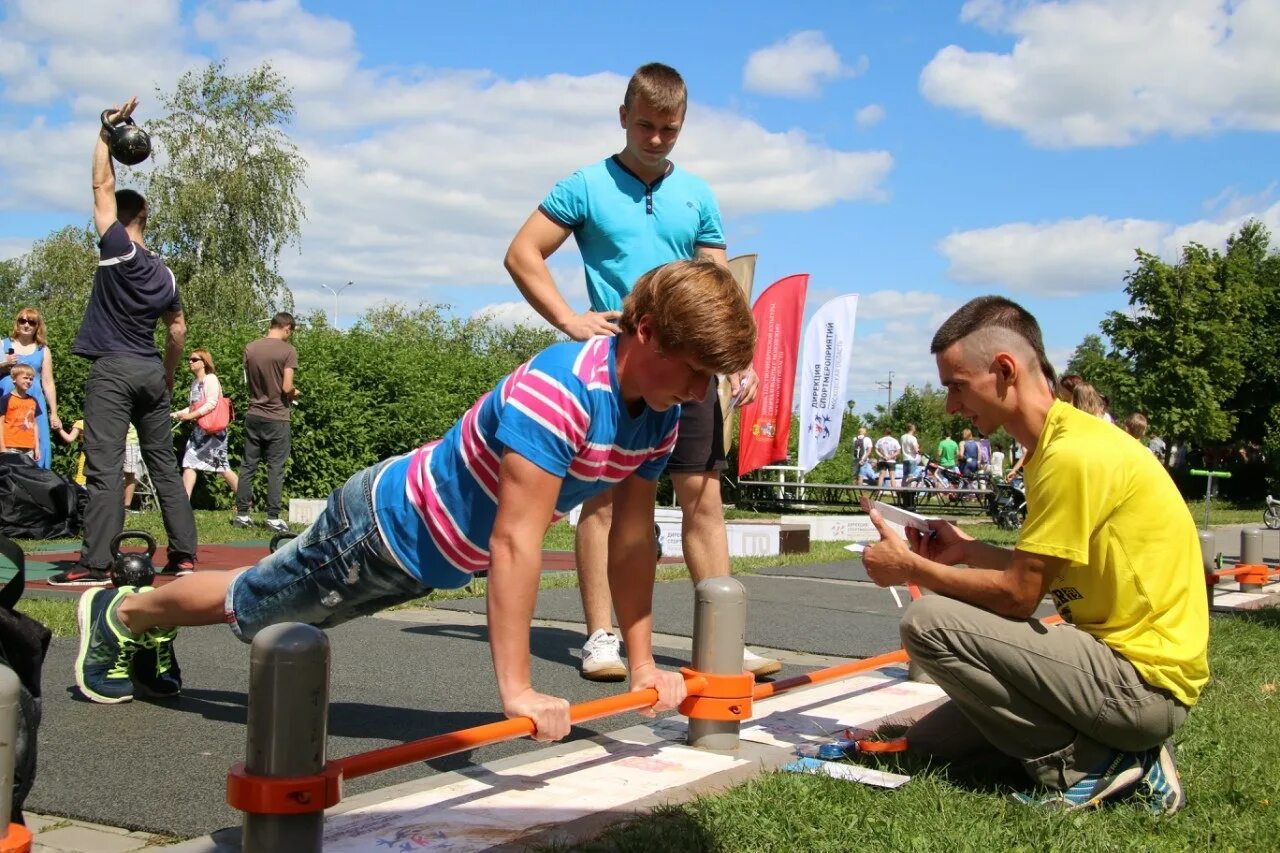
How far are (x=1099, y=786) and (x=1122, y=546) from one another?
65 cm

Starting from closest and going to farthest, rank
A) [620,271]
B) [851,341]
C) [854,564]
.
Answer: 1. [620,271]
2. [854,564]
3. [851,341]

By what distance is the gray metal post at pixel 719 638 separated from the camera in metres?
3.61

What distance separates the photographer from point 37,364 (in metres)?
11.2

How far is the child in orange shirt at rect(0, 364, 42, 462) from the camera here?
11.1 m

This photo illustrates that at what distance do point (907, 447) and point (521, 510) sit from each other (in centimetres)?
3033

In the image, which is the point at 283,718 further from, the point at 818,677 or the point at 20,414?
the point at 20,414

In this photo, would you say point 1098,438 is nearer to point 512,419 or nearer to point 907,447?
point 512,419

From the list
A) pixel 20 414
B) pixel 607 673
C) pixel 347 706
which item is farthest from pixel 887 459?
pixel 347 706

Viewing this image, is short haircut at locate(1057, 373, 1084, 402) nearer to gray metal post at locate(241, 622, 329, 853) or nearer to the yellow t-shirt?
the yellow t-shirt

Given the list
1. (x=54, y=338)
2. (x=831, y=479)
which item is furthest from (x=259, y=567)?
(x=831, y=479)

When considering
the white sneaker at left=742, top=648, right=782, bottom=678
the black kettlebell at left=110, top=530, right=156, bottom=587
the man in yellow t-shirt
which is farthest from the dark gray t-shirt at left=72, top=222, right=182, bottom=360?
the man in yellow t-shirt

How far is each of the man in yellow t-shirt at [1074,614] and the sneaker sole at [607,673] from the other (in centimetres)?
167

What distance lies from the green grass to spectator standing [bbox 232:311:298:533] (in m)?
9.36

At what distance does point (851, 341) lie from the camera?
21.8 meters
